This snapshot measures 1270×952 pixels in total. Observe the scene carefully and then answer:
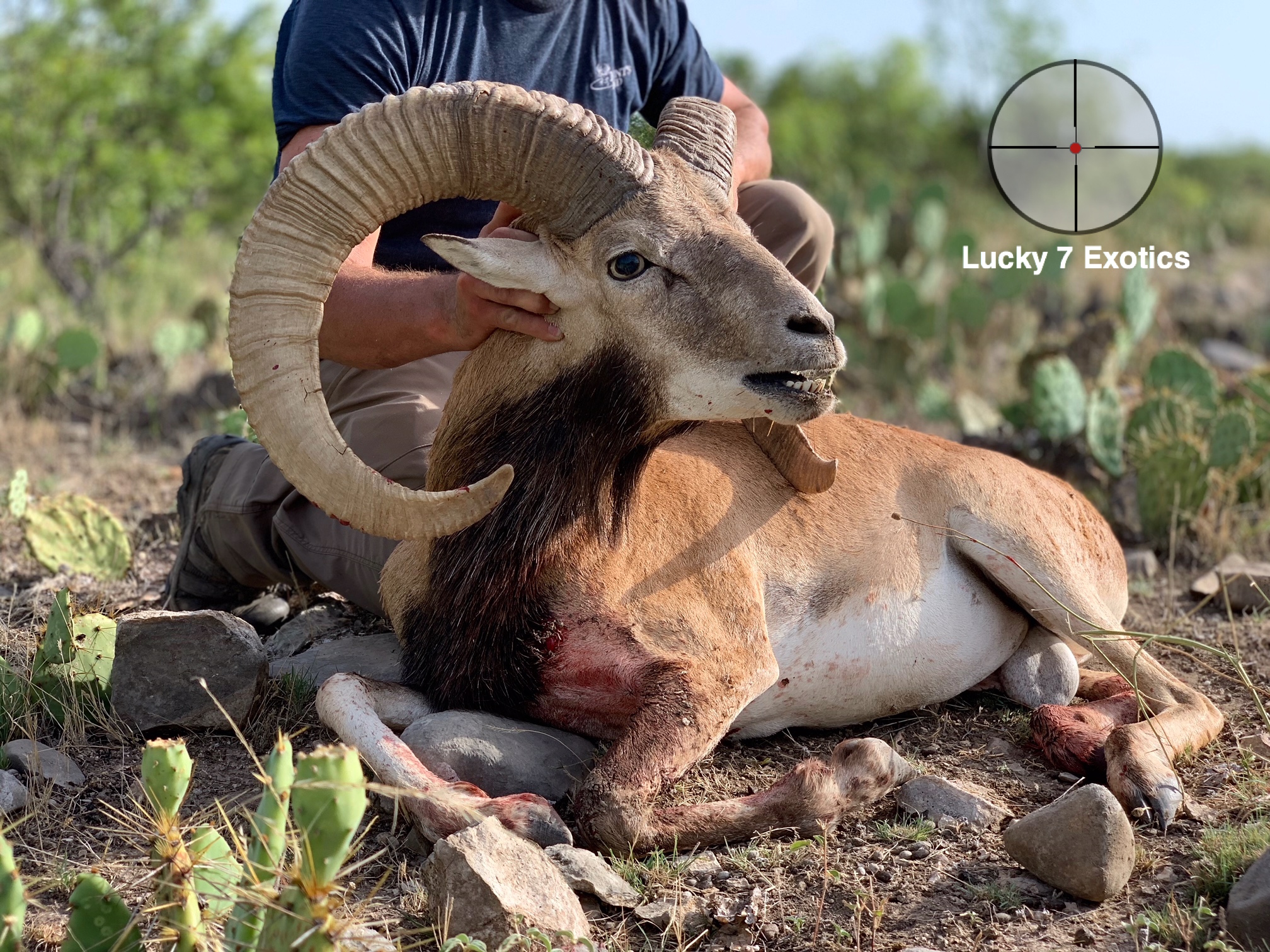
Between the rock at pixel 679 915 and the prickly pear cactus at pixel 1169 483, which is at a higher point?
the prickly pear cactus at pixel 1169 483

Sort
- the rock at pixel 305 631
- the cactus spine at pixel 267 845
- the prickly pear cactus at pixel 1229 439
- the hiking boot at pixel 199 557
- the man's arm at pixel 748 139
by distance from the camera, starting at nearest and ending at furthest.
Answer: the cactus spine at pixel 267 845 → the rock at pixel 305 631 → the hiking boot at pixel 199 557 → the man's arm at pixel 748 139 → the prickly pear cactus at pixel 1229 439

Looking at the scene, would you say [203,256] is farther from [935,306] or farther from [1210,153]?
[1210,153]

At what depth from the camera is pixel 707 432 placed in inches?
168

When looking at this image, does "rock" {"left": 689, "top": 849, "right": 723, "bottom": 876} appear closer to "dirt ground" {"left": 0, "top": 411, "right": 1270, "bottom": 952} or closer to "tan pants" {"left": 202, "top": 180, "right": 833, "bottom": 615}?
"dirt ground" {"left": 0, "top": 411, "right": 1270, "bottom": 952}

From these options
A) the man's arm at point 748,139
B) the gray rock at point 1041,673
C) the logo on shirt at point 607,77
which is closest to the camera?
the gray rock at point 1041,673

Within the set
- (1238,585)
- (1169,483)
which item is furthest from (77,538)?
(1169,483)

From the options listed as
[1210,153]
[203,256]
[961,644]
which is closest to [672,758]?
[961,644]

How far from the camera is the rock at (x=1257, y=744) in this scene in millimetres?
3900

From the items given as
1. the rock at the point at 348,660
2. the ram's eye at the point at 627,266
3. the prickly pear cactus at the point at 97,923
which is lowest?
the rock at the point at 348,660

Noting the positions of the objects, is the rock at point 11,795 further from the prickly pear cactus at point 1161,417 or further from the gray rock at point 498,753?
the prickly pear cactus at point 1161,417

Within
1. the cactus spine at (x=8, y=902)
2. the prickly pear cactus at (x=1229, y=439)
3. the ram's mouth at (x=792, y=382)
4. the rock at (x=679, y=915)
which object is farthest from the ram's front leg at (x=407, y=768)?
the prickly pear cactus at (x=1229, y=439)

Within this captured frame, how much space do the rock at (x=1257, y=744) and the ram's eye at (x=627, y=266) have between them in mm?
2245

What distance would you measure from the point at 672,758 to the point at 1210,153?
121 feet

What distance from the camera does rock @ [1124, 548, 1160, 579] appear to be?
5.77 meters
